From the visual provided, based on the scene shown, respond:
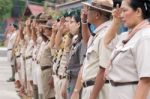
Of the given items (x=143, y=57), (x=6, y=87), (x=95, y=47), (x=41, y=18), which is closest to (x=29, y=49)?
(x=41, y=18)

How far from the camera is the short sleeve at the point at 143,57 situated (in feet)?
11.6

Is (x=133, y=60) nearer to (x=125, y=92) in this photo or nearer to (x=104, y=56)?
(x=125, y=92)

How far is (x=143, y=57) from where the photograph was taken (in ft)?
11.7

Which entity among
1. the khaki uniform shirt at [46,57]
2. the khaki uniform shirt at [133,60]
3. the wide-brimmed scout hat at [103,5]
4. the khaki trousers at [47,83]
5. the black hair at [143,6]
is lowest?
the khaki trousers at [47,83]

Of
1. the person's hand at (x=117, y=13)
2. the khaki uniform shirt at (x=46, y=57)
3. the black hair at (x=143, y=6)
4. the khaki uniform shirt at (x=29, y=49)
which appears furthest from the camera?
the khaki uniform shirt at (x=29, y=49)

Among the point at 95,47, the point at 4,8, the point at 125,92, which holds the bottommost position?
the point at 4,8

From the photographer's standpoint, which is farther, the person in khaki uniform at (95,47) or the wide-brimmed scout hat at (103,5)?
the wide-brimmed scout hat at (103,5)

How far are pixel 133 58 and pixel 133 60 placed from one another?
0.02 m

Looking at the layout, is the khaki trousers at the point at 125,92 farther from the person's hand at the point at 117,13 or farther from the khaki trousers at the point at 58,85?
the khaki trousers at the point at 58,85

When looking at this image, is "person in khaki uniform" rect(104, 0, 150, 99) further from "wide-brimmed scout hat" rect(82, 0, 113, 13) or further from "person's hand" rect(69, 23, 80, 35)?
"person's hand" rect(69, 23, 80, 35)

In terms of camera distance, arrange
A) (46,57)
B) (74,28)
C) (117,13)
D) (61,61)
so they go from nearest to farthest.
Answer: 1. (117,13)
2. (74,28)
3. (61,61)
4. (46,57)

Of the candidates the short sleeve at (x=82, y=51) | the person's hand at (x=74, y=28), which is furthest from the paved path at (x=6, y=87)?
the short sleeve at (x=82, y=51)

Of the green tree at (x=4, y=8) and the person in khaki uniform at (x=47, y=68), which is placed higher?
the person in khaki uniform at (x=47, y=68)

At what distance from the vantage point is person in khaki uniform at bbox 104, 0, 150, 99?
3.56 meters
